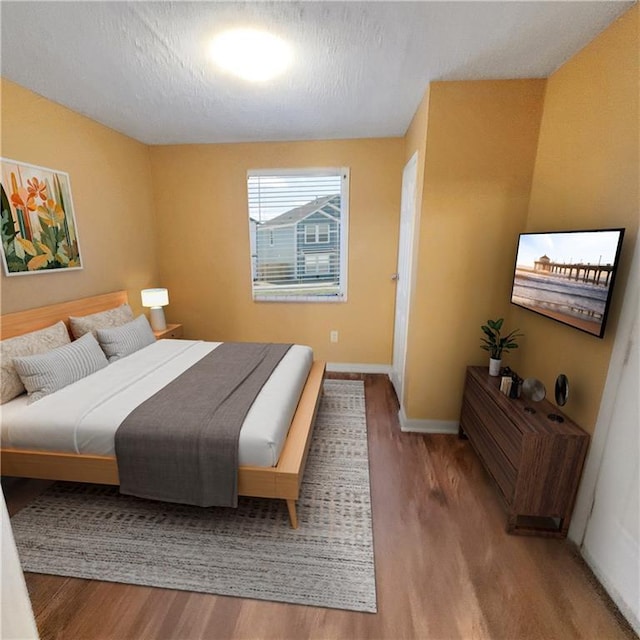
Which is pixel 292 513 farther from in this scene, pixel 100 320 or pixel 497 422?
pixel 100 320

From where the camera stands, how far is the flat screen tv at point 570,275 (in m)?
1.41

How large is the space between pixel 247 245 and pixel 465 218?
2.29m

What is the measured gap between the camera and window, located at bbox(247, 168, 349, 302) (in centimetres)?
339

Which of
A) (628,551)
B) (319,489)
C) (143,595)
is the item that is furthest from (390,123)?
(143,595)

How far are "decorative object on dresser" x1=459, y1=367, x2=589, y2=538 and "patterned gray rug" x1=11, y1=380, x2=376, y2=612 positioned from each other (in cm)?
79

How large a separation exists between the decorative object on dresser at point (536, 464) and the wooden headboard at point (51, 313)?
10.2 ft

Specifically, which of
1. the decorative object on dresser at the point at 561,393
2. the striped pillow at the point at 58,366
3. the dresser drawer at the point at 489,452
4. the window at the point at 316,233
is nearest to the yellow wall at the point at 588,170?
the decorative object on dresser at the point at 561,393

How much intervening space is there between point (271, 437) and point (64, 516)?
1277 millimetres

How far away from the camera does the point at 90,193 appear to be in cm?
273

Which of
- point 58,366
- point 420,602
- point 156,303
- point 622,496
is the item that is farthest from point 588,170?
point 156,303

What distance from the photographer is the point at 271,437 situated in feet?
5.31

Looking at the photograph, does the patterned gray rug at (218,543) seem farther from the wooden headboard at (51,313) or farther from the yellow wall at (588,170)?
the yellow wall at (588,170)

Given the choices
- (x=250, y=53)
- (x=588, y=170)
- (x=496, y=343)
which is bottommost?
(x=496, y=343)

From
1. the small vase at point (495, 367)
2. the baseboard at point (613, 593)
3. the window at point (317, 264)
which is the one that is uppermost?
the window at point (317, 264)
